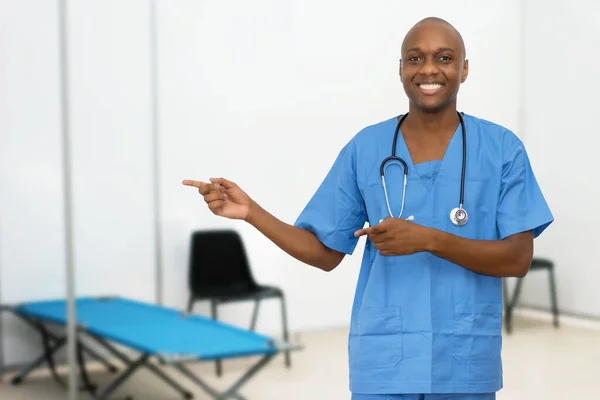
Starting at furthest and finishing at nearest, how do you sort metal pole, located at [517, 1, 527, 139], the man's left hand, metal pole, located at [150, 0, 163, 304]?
metal pole, located at [517, 1, 527, 139] < metal pole, located at [150, 0, 163, 304] < the man's left hand

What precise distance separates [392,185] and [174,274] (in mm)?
1302

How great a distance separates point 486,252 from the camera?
47.4 inches

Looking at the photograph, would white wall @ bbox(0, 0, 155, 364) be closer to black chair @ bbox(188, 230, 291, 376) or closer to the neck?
black chair @ bbox(188, 230, 291, 376)

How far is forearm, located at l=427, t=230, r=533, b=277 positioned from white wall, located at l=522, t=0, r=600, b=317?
1354mm

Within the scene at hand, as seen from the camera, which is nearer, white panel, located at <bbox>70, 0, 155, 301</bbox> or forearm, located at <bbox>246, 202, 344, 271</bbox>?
forearm, located at <bbox>246, 202, 344, 271</bbox>

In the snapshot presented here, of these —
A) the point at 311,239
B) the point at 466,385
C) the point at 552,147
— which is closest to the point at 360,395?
the point at 466,385

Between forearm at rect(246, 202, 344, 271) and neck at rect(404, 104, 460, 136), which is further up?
neck at rect(404, 104, 460, 136)

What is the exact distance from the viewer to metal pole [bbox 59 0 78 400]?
2490mm

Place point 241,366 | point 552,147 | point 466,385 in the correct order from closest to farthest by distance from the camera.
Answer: point 466,385
point 241,366
point 552,147

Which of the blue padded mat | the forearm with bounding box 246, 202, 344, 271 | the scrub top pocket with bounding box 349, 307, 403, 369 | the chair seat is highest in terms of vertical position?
the forearm with bounding box 246, 202, 344, 271

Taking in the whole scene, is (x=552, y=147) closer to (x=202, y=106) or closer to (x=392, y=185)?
(x=202, y=106)

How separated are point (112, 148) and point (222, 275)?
0.54 metres

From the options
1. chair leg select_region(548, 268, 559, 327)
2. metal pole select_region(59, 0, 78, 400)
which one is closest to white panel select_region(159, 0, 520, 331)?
metal pole select_region(59, 0, 78, 400)

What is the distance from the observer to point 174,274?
248 cm
